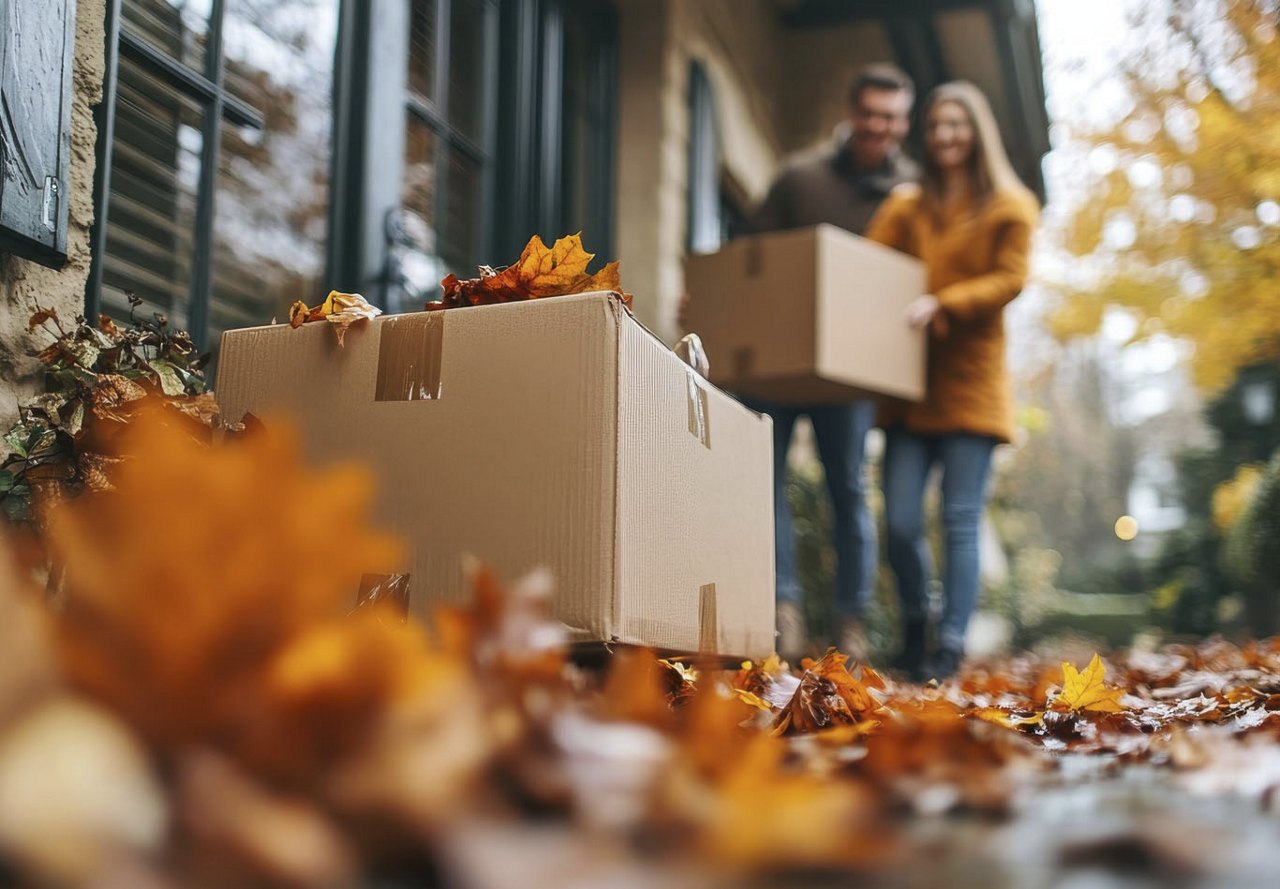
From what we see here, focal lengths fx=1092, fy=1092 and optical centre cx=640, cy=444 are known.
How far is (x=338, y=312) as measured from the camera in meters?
1.30

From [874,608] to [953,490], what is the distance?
2.50m

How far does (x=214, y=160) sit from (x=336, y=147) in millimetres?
477

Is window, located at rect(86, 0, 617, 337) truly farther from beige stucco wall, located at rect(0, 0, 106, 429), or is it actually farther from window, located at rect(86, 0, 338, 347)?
beige stucco wall, located at rect(0, 0, 106, 429)

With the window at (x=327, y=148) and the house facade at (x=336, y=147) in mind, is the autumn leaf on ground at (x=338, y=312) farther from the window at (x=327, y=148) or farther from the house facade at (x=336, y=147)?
the window at (x=327, y=148)

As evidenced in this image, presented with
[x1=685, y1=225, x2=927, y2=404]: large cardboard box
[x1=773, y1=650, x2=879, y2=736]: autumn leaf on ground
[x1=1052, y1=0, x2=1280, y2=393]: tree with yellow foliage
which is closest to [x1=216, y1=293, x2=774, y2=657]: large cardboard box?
[x1=773, y1=650, x2=879, y2=736]: autumn leaf on ground

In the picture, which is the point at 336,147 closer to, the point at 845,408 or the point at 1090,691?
the point at 845,408

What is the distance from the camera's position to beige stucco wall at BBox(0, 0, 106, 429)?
1.32 metres

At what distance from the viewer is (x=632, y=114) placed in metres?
3.85

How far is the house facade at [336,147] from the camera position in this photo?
1.37m

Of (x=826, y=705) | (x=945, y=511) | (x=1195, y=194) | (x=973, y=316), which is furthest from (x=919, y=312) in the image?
(x=1195, y=194)

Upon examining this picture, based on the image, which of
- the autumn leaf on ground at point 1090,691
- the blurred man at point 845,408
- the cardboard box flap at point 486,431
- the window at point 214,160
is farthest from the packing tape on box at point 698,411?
the blurred man at point 845,408

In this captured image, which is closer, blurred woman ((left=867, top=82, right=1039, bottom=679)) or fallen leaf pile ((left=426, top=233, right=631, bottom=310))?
fallen leaf pile ((left=426, top=233, right=631, bottom=310))

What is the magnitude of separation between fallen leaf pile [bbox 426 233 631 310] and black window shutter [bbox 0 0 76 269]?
471mm

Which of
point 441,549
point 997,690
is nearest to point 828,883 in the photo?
point 441,549
